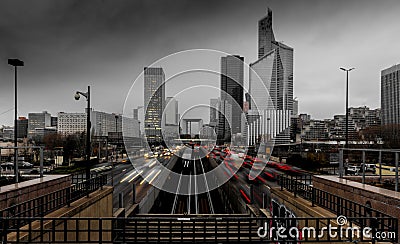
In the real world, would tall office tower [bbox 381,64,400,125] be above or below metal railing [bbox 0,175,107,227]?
above

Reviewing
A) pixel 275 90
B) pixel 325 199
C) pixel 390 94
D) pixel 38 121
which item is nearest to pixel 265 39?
pixel 275 90

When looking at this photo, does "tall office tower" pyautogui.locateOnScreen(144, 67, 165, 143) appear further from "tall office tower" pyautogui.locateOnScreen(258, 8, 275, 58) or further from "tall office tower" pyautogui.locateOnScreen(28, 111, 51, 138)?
"tall office tower" pyautogui.locateOnScreen(28, 111, 51, 138)

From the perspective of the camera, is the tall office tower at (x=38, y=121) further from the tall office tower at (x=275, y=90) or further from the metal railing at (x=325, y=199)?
the metal railing at (x=325, y=199)

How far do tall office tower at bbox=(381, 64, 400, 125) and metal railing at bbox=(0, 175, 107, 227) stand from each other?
4242 cm

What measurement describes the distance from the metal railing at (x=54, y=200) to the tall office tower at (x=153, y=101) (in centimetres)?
601

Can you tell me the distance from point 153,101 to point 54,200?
11508mm

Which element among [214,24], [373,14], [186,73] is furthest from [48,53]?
[373,14]

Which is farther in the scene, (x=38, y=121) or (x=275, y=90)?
(x=38, y=121)

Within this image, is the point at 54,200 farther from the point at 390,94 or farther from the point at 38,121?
the point at 38,121

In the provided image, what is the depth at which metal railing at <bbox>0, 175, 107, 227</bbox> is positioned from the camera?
208 inches

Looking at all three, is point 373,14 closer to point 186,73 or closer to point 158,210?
point 186,73

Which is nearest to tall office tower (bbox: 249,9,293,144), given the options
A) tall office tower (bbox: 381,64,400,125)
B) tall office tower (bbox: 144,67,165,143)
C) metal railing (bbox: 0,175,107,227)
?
tall office tower (bbox: 381,64,400,125)

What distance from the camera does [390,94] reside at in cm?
4328

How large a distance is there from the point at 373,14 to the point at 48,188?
869 inches
